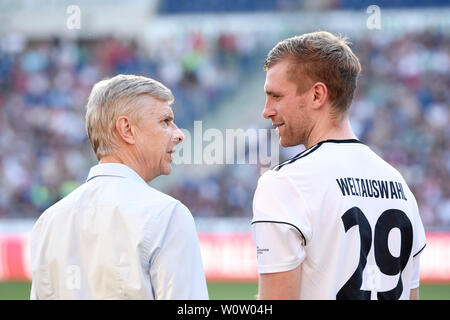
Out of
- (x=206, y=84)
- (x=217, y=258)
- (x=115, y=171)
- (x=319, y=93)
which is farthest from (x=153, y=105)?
(x=206, y=84)

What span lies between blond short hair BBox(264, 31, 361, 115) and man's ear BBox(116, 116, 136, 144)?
0.61 m

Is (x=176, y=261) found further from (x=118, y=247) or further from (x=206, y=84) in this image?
(x=206, y=84)

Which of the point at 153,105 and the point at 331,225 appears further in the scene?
the point at 153,105

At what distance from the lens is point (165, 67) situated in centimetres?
1812

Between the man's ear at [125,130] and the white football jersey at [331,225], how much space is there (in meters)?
0.50

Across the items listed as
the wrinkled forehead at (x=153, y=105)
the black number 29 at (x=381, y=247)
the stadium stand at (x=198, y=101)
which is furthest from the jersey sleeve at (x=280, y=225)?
the stadium stand at (x=198, y=101)

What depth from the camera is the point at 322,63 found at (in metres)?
2.78

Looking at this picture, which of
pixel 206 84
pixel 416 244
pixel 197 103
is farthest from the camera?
pixel 206 84

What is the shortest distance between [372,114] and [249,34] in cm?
407

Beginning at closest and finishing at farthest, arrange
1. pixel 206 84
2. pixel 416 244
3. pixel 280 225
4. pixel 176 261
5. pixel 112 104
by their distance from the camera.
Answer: pixel 176 261, pixel 280 225, pixel 112 104, pixel 416 244, pixel 206 84

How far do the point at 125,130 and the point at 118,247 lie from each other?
46 centimetres

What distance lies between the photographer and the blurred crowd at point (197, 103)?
15.3 meters

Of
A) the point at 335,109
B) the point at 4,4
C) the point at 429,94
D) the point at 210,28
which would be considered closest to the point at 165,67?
the point at 210,28

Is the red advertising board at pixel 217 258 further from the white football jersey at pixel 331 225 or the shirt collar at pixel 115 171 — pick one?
the shirt collar at pixel 115 171
